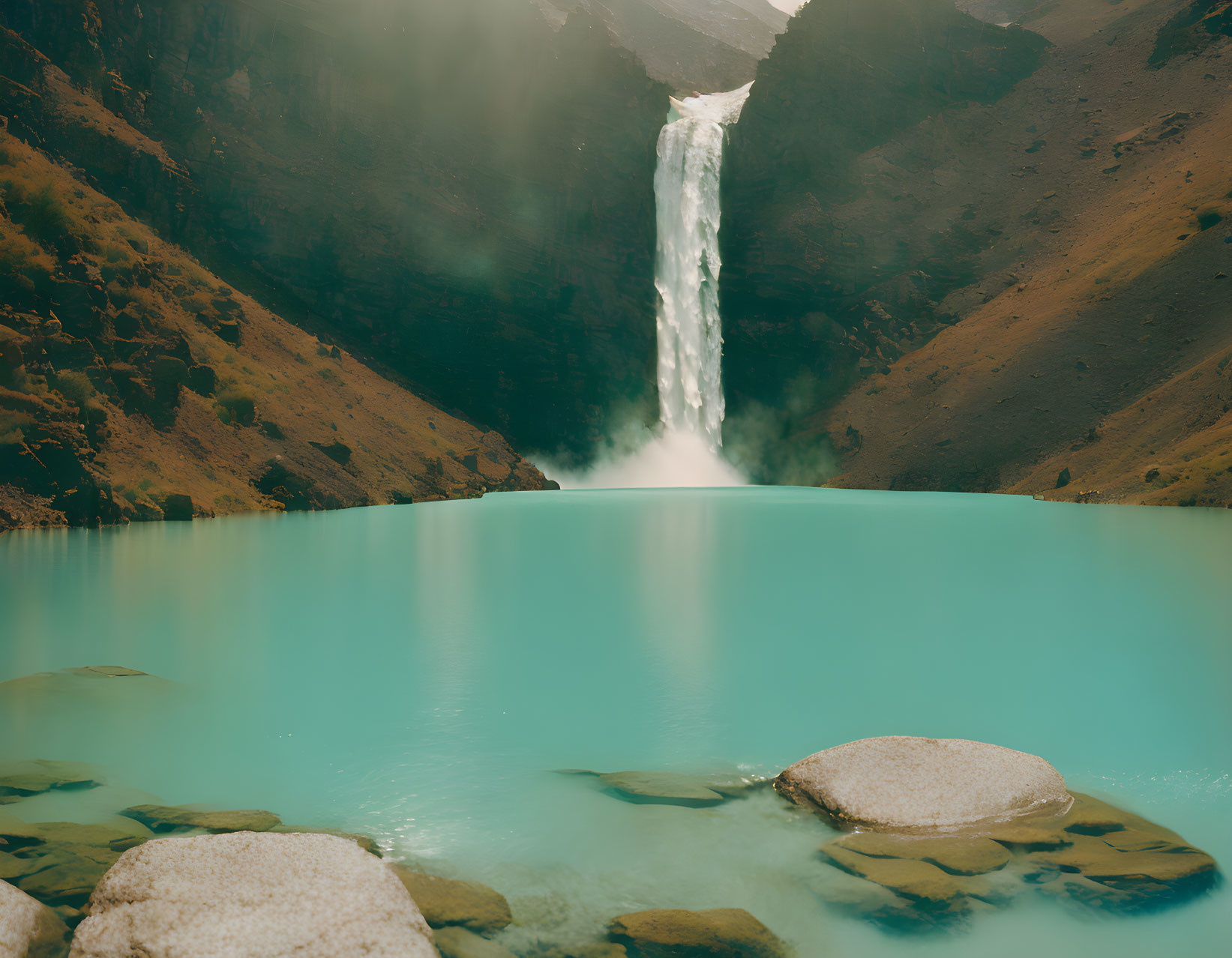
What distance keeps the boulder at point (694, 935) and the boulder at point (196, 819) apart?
10.7 ft

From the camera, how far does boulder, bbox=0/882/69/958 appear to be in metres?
5.45

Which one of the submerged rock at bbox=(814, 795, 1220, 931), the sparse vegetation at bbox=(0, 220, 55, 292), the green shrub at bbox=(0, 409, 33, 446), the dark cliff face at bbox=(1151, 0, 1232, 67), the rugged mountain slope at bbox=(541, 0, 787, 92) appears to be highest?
the rugged mountain slope at bbox=(541, 0, 787, 92)

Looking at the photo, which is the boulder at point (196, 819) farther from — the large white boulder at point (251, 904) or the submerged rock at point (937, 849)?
the submerged rock at point (937, 849)

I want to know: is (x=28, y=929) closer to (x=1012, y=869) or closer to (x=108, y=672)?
(x=1012, y=869)

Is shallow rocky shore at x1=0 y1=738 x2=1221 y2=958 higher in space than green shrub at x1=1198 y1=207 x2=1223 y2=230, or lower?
lower

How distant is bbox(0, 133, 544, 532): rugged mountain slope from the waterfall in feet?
89.0

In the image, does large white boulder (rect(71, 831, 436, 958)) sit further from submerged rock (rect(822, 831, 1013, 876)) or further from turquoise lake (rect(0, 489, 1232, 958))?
submerged rock (rect(822, 831, 1013, 876))

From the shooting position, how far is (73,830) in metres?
7.37

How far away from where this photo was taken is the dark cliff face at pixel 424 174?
210 ft

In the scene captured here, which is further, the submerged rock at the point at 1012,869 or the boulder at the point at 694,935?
the submerged rock at the point at 1012,869

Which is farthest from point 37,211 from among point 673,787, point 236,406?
point 673,787

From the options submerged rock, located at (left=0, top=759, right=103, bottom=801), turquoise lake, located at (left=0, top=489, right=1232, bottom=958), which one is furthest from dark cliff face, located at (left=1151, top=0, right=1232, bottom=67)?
submerged rock, located at (left=0, top=759, right=103, bottom=801)

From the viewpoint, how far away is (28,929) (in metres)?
5.64

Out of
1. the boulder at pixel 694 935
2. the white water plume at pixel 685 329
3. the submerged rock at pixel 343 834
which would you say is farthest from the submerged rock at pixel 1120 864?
the white water plume at pixel 685 329
